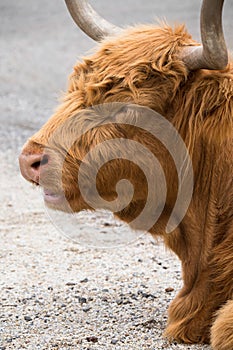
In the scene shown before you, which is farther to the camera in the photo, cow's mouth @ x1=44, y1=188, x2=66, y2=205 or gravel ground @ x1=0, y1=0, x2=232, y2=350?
gravel ground @ x1=0, y1=0, x2=232, y2=350

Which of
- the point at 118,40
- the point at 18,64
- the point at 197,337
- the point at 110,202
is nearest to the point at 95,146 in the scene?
the point at 110,202

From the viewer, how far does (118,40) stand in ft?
12.3

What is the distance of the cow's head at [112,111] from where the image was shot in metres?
3.54

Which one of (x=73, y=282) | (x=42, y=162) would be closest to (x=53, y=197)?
(x=42, y=162)

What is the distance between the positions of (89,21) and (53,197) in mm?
1101

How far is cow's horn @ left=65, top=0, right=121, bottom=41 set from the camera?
13.5 feet

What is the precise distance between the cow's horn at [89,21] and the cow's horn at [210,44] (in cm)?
74

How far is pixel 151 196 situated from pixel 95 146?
1.24 ft

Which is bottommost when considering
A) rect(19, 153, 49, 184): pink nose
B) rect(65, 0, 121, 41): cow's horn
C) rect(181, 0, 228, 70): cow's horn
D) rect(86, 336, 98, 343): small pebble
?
rect(86, 336, 98, 343): small pebble

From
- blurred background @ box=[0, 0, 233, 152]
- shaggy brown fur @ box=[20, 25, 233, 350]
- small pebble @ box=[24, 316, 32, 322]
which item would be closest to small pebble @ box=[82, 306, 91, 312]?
small pebble @ box=[24, 316, 32, 322]

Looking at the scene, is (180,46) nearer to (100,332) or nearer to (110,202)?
(110,202)

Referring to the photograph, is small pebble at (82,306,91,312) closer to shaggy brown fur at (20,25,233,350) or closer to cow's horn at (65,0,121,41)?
shaggy brown fur at (20,25,233,350)

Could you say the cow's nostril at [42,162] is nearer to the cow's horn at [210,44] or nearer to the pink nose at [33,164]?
the pink nose at [33,164]

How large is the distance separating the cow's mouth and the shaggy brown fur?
1.6 inches
